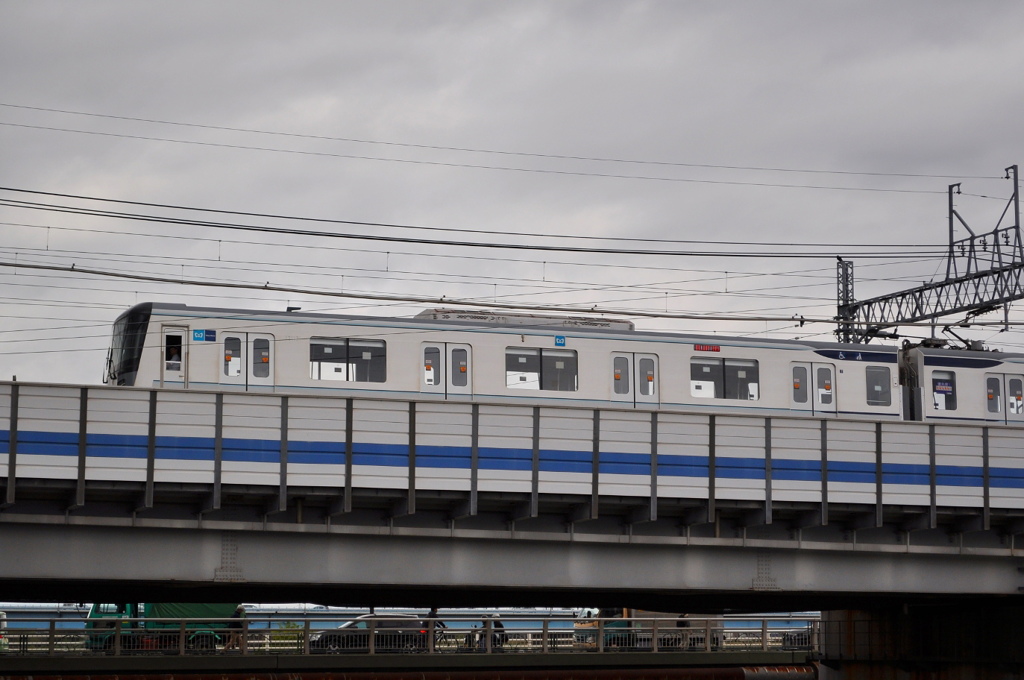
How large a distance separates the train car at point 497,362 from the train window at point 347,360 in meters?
0.02

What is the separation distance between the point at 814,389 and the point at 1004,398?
238 inches

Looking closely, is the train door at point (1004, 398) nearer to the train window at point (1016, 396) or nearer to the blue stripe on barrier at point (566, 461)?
the train window at point (1016, 396)

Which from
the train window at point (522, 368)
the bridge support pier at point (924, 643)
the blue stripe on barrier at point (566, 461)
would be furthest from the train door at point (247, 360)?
the bridge support pier at point (924, 643)

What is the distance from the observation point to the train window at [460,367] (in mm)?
30453

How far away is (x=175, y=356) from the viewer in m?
28.4

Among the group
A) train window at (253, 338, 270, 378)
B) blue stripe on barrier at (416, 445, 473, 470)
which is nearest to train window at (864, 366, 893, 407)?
blue stripe on barrier at (416, 445, 473, 470)

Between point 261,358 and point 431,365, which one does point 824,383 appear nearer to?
point 431,365

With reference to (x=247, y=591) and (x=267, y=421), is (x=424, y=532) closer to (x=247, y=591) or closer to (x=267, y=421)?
(x=267, y=421)

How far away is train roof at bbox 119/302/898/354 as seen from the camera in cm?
2875

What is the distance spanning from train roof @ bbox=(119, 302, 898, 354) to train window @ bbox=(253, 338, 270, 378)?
0.56 meters

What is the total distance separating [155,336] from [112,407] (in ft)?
23.8

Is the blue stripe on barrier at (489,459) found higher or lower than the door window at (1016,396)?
lower

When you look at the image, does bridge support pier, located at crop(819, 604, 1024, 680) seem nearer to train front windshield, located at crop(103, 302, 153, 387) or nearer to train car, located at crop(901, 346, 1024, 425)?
train car, located at crop(901, 346, 1024, 425)

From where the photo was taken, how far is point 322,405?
73.9 feet
